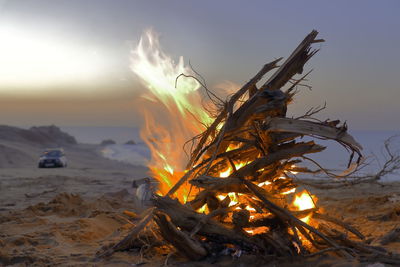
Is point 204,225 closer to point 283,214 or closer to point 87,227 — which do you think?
point 283,214

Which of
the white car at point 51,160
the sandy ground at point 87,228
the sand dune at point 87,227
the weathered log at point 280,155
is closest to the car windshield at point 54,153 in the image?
the white car at point 51,160

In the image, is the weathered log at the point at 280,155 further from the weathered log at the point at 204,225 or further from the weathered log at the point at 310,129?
the weathered log at the point at 204,225

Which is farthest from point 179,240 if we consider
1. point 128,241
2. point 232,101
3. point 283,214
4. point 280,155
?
point 232,101

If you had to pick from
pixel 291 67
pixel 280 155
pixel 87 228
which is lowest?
pixel 280 155

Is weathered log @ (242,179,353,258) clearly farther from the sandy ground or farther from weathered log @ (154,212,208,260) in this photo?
weathered log @ (154,212,208,260)

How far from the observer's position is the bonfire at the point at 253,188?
4848mm

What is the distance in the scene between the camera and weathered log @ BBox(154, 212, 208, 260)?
15.5 feet

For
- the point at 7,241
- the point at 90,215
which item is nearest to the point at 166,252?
the point at 7,241

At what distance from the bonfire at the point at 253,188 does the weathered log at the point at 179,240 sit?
0.04 feet

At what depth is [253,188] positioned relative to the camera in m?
5.09

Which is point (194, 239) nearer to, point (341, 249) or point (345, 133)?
point (341, 249)

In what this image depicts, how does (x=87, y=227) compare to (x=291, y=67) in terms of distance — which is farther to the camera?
(x=87, y=227)

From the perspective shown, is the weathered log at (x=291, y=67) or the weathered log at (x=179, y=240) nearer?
the weathered log at (x=179, y=240)

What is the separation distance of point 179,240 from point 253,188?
112 centimetres
